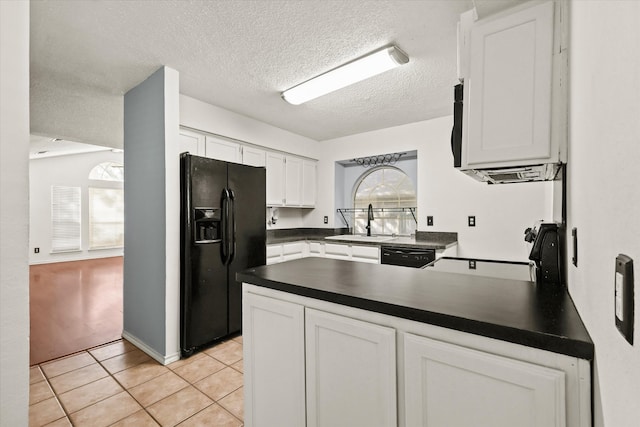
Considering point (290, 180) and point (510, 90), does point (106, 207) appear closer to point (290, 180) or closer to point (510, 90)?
point (290, 180)

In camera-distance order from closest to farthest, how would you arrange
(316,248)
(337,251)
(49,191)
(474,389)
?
(474,389) < (337,251) < (316,248) < (49,191)

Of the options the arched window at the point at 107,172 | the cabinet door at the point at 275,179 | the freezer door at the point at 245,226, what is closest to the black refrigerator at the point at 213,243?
the freezer door at the point at 245,226

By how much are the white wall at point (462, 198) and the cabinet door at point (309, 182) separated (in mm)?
822

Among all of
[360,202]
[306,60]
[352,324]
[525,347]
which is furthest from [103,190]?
[525,347]

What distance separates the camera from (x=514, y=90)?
1.33 meters

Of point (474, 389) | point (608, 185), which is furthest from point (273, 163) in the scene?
point (608, 185)

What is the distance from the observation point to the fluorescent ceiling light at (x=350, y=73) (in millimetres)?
2184

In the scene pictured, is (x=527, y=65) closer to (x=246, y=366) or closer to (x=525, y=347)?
(x=525, y=347)

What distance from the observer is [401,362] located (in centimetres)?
99

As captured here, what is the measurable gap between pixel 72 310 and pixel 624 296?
5134mm

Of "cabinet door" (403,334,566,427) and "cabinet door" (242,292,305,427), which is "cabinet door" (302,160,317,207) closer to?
"cabinet door" (242,292,305,427)

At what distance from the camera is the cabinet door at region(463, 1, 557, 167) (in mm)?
1269

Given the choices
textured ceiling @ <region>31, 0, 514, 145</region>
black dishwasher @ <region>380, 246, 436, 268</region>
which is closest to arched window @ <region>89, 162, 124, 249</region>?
textured ceiling @ <region>31, 0, 514, 145</region>

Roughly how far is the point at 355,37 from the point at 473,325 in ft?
6.42
